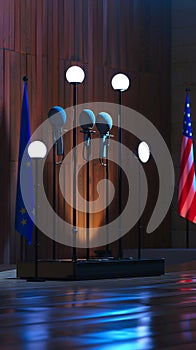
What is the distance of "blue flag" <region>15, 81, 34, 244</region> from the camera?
1199 centimetres

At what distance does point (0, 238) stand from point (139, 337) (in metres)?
7.62

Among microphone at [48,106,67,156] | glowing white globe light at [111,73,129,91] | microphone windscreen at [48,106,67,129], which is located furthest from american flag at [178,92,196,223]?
glowing white globe light at [111,73,129,91]

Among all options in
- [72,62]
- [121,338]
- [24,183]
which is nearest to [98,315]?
[121,338]

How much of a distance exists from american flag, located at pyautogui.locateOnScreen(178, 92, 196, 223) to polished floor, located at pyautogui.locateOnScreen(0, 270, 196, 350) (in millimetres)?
4737

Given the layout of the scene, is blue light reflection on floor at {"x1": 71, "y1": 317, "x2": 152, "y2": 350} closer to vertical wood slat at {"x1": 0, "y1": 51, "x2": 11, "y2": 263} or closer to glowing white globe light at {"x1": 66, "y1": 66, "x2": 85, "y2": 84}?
glowing white globe light at {"x1": 66, "y1": 66, "x2": 85, "y2": 84}

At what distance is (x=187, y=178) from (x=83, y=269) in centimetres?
469

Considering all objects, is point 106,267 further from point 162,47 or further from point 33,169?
point 162,47

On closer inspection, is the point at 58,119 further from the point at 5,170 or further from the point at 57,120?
the point at 5,170

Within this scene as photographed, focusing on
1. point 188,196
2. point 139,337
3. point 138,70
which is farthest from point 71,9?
point 139,337

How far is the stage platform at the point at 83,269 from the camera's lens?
1016cm

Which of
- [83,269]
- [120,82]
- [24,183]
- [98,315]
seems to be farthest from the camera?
[24,183]

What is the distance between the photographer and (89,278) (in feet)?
33.8

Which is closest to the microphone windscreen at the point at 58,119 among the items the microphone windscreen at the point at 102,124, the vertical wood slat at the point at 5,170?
the microphone windscreen at the point at 102,124

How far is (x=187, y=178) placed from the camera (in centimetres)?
1460
